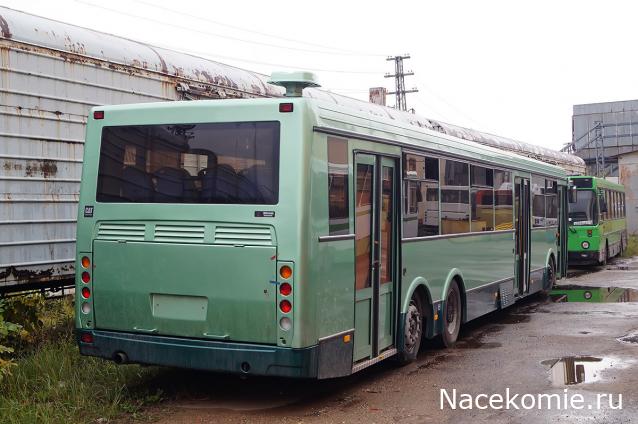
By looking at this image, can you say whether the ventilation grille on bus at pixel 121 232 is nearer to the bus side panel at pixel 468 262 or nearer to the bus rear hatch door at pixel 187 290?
the bus rear hatch door at pixel 187 290

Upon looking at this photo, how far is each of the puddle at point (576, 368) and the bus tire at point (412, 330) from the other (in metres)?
1.45

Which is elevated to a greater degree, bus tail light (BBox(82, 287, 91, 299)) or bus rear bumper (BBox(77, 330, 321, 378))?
bus tail light (BBox(82, 287, 91, 299))

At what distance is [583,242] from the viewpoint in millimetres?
22781

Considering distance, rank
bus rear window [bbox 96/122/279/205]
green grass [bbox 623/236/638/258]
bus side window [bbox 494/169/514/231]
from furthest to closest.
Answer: green grass [bbox 623/236/638/258], bus side window [bbox 494/169/514/231], bus rear window [bbox 96/122/279/205]

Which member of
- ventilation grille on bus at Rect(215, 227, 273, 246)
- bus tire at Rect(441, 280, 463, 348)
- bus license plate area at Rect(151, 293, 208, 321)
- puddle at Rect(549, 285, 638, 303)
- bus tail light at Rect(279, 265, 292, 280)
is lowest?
puddle at Rect(549, 285, 638, 303)

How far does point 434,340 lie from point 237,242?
173 inches

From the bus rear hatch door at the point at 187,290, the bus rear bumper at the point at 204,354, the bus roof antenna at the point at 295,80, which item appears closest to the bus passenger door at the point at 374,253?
the bus roof antenna at the point at 295,80

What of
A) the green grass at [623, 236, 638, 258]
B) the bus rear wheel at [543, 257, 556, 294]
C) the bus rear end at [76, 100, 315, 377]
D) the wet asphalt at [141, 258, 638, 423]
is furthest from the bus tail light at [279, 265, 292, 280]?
the green grass at [623, 236, 638, 258]

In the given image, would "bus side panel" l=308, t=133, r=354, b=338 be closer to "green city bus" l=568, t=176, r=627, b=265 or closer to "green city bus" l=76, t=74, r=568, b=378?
"green city bus" l=76, t=74, r=568, b=378

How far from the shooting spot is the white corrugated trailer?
8273mm

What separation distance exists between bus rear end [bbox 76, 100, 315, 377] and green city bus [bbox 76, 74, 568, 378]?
10mm

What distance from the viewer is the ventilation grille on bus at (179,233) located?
6.61 metres

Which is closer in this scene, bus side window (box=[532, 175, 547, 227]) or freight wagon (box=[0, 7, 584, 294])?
freight wagon (box=[0, 7, 584, 294])

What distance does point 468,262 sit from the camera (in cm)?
1032
